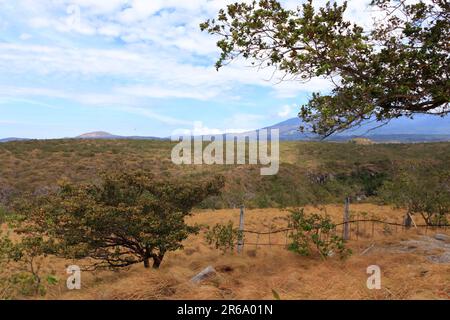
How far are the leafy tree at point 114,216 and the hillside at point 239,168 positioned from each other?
1770cm

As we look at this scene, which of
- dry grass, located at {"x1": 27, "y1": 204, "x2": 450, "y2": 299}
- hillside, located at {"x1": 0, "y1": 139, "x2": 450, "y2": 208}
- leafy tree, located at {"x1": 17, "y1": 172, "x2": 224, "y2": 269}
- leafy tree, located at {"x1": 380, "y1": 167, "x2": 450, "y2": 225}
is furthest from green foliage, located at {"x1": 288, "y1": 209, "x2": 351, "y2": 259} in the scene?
hillside, located at {"x1": 0, "y1": 139, "x2": 450, "y2": 208}

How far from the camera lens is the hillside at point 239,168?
33.3m

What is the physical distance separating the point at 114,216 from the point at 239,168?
34.2 m

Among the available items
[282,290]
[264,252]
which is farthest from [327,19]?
[264,252]

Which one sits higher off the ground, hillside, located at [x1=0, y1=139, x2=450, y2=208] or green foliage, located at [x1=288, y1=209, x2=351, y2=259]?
Answer: hillside, located at [x1=0, y1=139, x2=450, y2=208]

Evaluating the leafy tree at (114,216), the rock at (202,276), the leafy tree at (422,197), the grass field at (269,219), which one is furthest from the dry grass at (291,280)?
the leafy tree at (422,197)

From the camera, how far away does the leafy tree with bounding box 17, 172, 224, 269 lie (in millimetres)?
9867

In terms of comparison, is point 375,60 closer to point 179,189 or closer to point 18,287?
point 179,189

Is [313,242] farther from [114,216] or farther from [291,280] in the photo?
[114,216]

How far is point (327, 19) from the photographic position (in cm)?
840

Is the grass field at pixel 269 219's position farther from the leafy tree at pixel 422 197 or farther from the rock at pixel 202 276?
the leafy tree at pixel 422 197

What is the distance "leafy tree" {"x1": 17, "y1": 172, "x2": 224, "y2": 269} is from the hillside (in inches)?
697

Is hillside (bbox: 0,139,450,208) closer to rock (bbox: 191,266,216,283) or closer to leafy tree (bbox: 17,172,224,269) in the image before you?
leafy tree (bbox: 17,172,224,269)

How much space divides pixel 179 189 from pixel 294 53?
5.19 m
